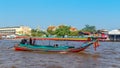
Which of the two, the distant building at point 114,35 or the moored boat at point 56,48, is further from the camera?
the distant building at point 114,35

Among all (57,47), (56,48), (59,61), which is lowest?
(59,61)

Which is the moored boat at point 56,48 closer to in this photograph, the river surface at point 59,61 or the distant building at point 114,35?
the river surface at point 59,61

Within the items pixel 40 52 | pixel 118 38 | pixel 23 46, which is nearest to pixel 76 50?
pixel 40 52

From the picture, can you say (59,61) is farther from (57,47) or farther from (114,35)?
(114,35)

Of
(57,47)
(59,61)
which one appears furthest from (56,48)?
(59,61)

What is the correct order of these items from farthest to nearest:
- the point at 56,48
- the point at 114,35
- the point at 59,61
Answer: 1. the point at 114,35
2. the point at 56,48
3. the point at 59,61

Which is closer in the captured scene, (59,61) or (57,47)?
(59,61)

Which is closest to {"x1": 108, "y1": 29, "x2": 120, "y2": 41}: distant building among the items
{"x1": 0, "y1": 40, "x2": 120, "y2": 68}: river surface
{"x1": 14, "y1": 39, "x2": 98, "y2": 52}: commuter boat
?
{"x1": 14, "y1": 39, "x2": 98, "y2": 52}: commuter boat

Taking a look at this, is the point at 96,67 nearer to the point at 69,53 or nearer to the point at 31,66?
the point at 31,66

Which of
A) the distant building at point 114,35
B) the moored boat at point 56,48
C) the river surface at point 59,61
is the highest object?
the distant building at point 114,35

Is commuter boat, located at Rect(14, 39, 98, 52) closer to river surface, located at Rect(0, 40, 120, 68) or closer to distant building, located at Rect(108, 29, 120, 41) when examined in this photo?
river surface, located at Rect(0, 40, 120, 68)

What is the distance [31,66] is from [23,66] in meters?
0.68

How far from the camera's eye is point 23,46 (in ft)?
125

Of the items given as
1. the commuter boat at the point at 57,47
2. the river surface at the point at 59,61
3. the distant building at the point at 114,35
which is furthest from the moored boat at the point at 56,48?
the distant building at the point at 114,35
